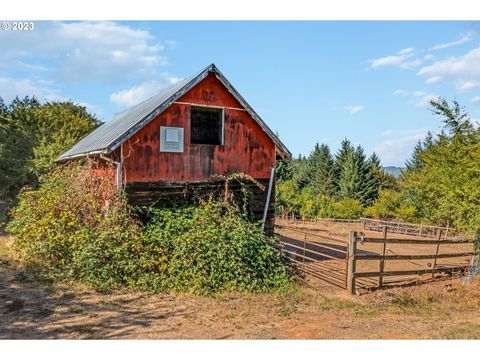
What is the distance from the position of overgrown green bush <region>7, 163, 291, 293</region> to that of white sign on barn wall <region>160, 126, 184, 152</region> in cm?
197

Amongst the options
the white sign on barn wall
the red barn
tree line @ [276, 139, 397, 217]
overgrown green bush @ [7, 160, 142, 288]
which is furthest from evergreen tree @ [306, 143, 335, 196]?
overgrown green bush @ [7, 160, 142, 288]

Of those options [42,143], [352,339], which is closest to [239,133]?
[352,339]

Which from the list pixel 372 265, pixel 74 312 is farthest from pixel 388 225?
pixel 74 312

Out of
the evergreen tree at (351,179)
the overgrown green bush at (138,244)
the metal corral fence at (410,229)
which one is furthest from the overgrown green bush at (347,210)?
the overgrown green bush at (138,244)

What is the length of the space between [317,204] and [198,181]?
33.0 m

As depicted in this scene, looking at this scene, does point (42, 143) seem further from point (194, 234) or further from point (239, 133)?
point (194, 234)

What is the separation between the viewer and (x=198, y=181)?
546 inches

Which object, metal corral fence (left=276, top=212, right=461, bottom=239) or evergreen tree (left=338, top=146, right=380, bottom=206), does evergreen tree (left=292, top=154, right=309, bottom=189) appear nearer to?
evergreen tree (left=338, top=146, right=380, bottom=206)

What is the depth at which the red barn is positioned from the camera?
1275cm

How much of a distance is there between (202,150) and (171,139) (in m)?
1.24

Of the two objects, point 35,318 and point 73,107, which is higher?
point 73,107

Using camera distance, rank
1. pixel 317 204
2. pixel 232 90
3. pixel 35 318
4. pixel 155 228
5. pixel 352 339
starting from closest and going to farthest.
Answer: pixel 352 339
pixel 35 318
pixel 155 228
pixel 232 90
pixel 317 204

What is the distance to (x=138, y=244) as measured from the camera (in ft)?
36.8

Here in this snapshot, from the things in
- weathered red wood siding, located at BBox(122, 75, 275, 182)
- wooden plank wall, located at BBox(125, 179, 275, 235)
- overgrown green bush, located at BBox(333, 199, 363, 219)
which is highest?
weathered red wood siding, located at BBox(122, 75, 275, 182)
